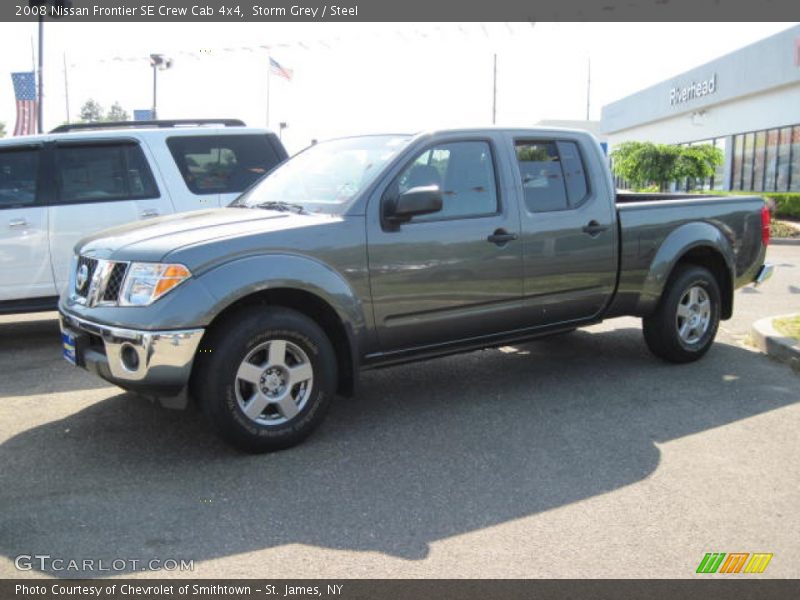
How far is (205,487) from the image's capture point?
409cm

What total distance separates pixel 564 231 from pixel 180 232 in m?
2.68

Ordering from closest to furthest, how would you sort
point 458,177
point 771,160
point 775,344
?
1. point 458,177
2. point 775,344
3. point 771,160

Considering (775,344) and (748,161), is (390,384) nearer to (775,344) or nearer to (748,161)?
(775,344)

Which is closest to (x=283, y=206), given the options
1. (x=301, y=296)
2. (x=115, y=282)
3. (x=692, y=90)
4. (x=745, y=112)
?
(x=301, y=296)

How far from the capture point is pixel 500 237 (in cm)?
537

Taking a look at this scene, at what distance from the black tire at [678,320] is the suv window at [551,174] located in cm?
118

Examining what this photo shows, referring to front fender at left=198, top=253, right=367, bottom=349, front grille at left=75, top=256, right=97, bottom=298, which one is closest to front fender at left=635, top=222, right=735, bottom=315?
front fender at left=198, top=253, right=367, bottom=349

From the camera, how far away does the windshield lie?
16.6 ft

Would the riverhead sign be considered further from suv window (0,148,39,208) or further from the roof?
suv window (0,148,39,208)

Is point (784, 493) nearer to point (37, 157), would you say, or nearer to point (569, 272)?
point (569, 272)

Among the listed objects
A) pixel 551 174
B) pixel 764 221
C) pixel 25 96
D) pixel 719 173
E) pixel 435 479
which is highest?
pixel 25 96

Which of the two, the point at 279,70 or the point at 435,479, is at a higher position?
the point at 279,70

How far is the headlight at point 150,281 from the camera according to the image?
4.24 m

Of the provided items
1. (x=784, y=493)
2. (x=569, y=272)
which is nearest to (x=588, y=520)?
(x=784, y=493)
